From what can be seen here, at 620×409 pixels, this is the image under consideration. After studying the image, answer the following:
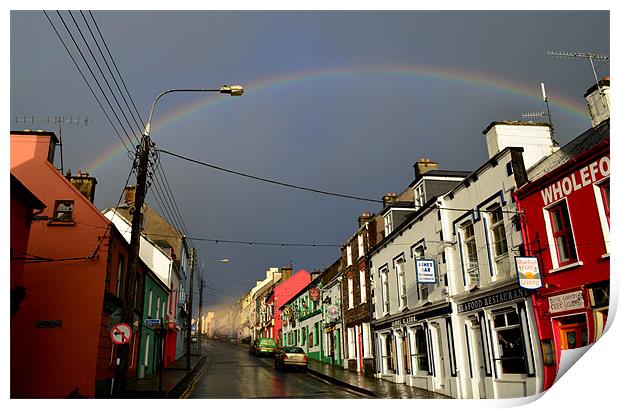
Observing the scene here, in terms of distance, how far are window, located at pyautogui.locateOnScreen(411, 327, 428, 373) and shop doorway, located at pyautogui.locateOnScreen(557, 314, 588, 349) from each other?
29.4ft

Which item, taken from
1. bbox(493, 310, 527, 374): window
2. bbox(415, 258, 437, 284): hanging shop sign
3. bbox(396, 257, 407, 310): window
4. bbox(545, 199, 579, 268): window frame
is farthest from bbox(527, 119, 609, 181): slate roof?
bbox(396, 257, 407, 310): window

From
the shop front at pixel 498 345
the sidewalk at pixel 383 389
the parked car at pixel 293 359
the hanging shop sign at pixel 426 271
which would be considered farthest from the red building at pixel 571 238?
the parked car at pixel 293 359

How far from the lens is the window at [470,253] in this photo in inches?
687

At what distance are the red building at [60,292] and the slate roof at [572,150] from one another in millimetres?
17019

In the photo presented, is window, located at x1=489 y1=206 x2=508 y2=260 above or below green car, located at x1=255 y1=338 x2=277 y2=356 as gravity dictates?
above

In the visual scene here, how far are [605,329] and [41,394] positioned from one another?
18.7 m

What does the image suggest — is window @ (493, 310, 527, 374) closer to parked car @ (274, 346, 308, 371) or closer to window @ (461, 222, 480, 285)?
window @ (461, 222, 480, 285)

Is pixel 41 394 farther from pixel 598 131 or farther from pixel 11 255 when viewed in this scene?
pixel 598 131

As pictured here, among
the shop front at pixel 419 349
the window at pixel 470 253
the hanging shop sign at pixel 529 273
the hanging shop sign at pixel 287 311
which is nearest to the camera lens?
the hanging shop sign at pixel 529 273

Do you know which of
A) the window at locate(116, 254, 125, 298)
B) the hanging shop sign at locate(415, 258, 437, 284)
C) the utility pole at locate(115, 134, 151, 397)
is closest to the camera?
the utility pole at locate(115, 134, 151, 397)

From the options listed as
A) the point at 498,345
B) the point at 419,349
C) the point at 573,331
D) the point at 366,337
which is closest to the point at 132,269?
the point at 498,345

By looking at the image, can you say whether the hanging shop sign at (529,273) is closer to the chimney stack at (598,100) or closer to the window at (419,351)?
the chimney stack at (598,100)

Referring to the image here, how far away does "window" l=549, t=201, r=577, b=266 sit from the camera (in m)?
12.7

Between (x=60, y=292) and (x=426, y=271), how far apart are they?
1502 centimetres
